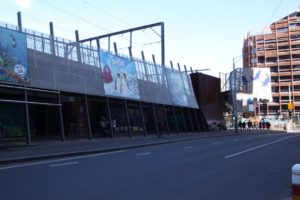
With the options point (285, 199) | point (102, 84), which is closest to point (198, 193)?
point (285, 199)

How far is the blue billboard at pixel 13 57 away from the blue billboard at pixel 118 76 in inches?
401

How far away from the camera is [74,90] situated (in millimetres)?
34000

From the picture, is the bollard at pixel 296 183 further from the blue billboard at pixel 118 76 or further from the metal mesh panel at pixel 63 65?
the blue billboard at pixel 118 76

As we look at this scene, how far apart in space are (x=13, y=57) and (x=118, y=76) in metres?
13.8

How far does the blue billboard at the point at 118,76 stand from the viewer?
39116 mm

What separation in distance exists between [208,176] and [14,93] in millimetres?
20446

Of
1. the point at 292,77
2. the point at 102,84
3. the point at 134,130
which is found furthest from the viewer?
the point at 292,77

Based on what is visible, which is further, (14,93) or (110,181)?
(14,93)

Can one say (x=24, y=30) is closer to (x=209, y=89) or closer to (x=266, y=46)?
(x=209, y=89)

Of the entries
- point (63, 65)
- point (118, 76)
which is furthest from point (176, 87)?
point (63, 65)

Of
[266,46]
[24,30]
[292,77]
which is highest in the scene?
[266,46]

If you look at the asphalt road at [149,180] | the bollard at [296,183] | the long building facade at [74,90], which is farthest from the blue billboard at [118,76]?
the bollard at [296,183]

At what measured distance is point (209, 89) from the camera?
219 feet

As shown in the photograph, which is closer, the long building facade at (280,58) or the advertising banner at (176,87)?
the advertising banner at (176,87)
